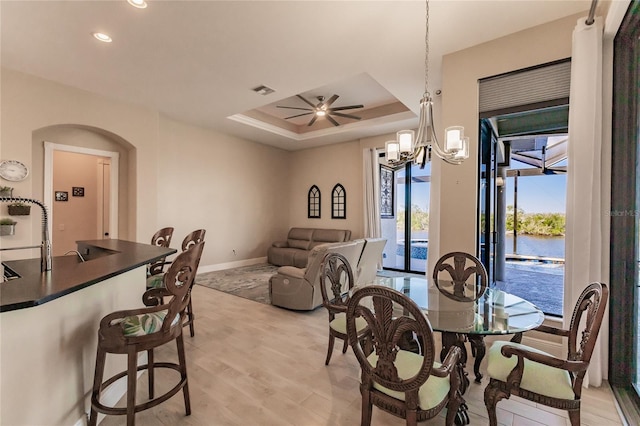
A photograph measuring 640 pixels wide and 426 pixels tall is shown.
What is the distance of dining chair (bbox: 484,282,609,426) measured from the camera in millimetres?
1490

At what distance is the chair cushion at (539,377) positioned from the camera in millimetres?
1578

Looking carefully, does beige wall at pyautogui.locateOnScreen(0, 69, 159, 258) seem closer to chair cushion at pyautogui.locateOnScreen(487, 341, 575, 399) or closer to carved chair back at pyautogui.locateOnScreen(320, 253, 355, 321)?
carved chair back at pyautogui.locateOnScreen(320, 253, 355, 321)

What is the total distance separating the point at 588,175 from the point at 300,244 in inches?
234

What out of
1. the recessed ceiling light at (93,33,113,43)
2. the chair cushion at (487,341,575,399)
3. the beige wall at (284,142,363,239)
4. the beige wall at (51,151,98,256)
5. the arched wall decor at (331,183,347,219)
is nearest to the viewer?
the chair cushion at (487,341,575,399)

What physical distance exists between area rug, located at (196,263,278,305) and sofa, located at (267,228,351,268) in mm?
363

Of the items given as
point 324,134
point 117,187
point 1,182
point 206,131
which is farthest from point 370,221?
point 1,182

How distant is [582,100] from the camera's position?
2.39 m

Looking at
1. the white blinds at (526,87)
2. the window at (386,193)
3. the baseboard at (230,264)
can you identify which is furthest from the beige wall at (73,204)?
the white blinds at (526,87)

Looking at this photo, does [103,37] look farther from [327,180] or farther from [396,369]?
[327,180]

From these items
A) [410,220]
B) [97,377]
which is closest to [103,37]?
[97,377]

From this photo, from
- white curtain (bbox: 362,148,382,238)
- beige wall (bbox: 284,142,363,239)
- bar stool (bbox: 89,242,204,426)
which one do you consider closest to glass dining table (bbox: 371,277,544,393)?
bar stool (bbox: 89,242,204,426)

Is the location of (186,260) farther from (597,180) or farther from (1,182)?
(1,182)

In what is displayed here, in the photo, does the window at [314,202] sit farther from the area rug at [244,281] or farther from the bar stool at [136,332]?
the bar stool at [136,332]

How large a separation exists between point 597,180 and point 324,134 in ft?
17.4
